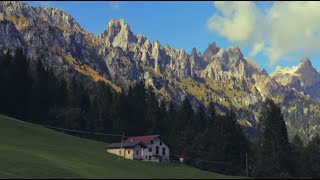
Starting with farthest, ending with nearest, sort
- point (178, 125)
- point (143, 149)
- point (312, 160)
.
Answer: point (178, 125) < point (312, 160) < point (143, 149)

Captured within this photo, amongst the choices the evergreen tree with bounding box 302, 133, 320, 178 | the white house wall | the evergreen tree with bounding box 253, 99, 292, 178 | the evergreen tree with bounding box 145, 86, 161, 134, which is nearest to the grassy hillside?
the white house wall

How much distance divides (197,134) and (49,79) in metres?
71.1

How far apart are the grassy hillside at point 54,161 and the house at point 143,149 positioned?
5651mm

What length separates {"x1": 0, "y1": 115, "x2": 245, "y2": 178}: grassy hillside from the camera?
71750mm

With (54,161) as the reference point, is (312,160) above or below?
above

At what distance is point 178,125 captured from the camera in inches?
7362

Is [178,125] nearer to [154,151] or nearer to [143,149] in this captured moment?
[154,151]

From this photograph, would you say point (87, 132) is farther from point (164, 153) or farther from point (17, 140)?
point (17, 140)

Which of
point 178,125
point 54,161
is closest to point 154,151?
point 178,125

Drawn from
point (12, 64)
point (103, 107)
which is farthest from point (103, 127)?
point (12, 64)

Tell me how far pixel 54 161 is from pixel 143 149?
5363 centimetres

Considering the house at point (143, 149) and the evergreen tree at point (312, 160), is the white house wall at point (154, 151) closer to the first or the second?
the house at point (143, 149)

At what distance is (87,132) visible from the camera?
6604 inches

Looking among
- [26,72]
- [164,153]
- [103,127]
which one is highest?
[26,72]
